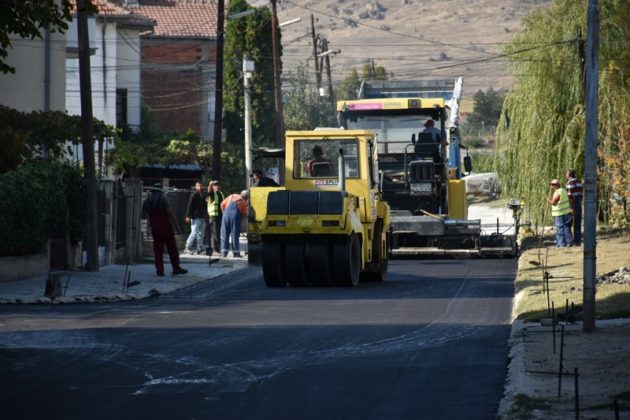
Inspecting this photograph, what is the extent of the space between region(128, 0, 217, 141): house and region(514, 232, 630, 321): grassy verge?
36.5 metres

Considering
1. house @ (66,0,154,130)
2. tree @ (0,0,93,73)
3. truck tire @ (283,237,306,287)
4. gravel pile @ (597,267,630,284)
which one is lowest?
gravel pile @ (597,267,630,284)

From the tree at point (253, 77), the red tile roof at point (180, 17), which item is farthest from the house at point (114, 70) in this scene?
the red tile roof at point (180, 17)

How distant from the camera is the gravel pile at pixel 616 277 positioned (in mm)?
20531

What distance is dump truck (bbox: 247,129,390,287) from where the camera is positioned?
22.3 metres

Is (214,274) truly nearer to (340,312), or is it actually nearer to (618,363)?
(340,312)

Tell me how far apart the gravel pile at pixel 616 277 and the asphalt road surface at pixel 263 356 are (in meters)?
1.50

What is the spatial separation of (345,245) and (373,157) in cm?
234

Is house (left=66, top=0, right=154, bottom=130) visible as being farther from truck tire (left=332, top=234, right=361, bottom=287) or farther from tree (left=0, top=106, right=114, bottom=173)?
truck tire (left=332, top=234, right=361, bottom=287)

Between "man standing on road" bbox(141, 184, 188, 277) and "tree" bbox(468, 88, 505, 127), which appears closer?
"man standing on road" bbox(141, 184, 188, 277)

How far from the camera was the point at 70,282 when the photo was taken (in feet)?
75.1

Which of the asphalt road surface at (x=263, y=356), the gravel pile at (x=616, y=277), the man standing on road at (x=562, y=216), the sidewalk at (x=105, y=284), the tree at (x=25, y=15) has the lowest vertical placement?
the asphalt road surface at (x=263, y=356)

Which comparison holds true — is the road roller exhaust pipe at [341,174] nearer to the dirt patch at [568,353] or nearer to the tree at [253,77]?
the dirt patch at [568,353]

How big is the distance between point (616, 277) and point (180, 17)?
52110mm

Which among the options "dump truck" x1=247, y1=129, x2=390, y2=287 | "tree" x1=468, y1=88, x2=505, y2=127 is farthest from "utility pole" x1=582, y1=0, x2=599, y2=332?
"tree" x1=468, y1=88, x2=505, y2=127
